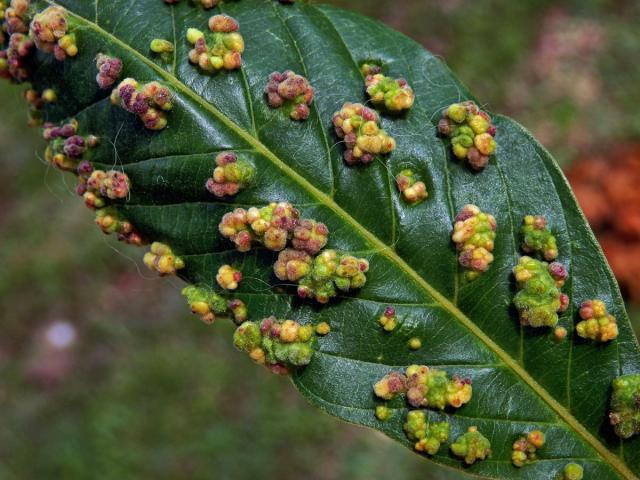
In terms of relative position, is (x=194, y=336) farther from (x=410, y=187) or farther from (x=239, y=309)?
(x=410, y=187)

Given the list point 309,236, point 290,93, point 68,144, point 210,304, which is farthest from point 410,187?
point 68,144

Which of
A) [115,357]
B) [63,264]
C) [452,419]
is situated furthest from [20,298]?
[452,419]

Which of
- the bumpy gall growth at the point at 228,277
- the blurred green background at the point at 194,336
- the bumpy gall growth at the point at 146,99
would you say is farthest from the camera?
the blurred green background at the point at 194,336

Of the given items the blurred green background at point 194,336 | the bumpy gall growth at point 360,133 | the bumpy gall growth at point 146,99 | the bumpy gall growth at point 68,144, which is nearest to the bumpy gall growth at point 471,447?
the bumpy gall growth at point 360,133

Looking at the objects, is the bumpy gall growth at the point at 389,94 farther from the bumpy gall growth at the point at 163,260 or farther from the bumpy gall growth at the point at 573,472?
the bumpy gall growth at the point at 573,472

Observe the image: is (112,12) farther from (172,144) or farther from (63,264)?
(63,264)

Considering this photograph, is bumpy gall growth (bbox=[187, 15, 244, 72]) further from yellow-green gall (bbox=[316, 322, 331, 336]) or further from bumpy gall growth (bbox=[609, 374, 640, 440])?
bumpy gall growth (bbox=[609, 374, 640, 440])
